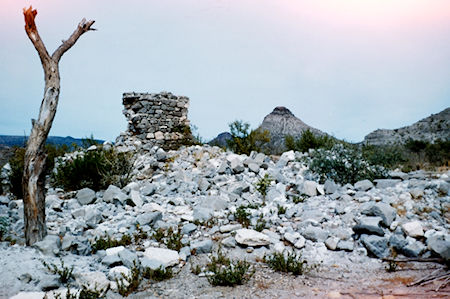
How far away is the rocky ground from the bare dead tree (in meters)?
0.32

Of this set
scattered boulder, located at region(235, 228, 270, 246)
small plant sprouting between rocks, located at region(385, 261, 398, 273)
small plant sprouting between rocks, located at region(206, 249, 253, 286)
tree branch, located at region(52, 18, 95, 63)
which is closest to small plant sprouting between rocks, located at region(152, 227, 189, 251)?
small plant sprouting between rocks, located at region(206, 249, 253, 286)

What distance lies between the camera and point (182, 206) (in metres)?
6.70

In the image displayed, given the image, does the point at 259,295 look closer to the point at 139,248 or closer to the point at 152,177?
the point at 139,248

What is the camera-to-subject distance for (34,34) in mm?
4945

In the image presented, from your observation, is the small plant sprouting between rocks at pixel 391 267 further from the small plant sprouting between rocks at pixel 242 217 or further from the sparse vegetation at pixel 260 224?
the small plant sprouting between rocks at pixel 242 217

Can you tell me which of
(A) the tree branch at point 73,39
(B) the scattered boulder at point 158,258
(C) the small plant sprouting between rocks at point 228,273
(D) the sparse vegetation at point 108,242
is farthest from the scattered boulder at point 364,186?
(A) the tree branch at point 73,39

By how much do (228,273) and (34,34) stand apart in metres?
4.49

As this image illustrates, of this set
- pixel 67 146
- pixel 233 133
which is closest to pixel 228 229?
pixel 233 133

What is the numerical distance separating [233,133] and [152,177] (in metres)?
4.28

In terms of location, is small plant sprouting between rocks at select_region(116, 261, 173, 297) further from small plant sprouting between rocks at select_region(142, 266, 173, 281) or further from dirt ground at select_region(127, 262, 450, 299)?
dirt ground at select_region(127, 262, 450, 299)

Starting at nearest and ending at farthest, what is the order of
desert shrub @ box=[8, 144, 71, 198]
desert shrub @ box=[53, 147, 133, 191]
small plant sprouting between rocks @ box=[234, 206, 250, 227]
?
small plant sprouting between rocks @ box=[234, 206, 250, 227] → desert shrub @ box=[8, 144, 71, 198] → desert shrub @ box=[53, 147, 133, 191]

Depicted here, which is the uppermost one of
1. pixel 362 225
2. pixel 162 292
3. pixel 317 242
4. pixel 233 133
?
pixel 233 133

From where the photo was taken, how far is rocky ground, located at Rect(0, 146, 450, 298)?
150 inches

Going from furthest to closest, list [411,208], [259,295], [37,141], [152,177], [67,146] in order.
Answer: [67,146] < [152,177] < [411,208] < [37,141] < [259,295]
